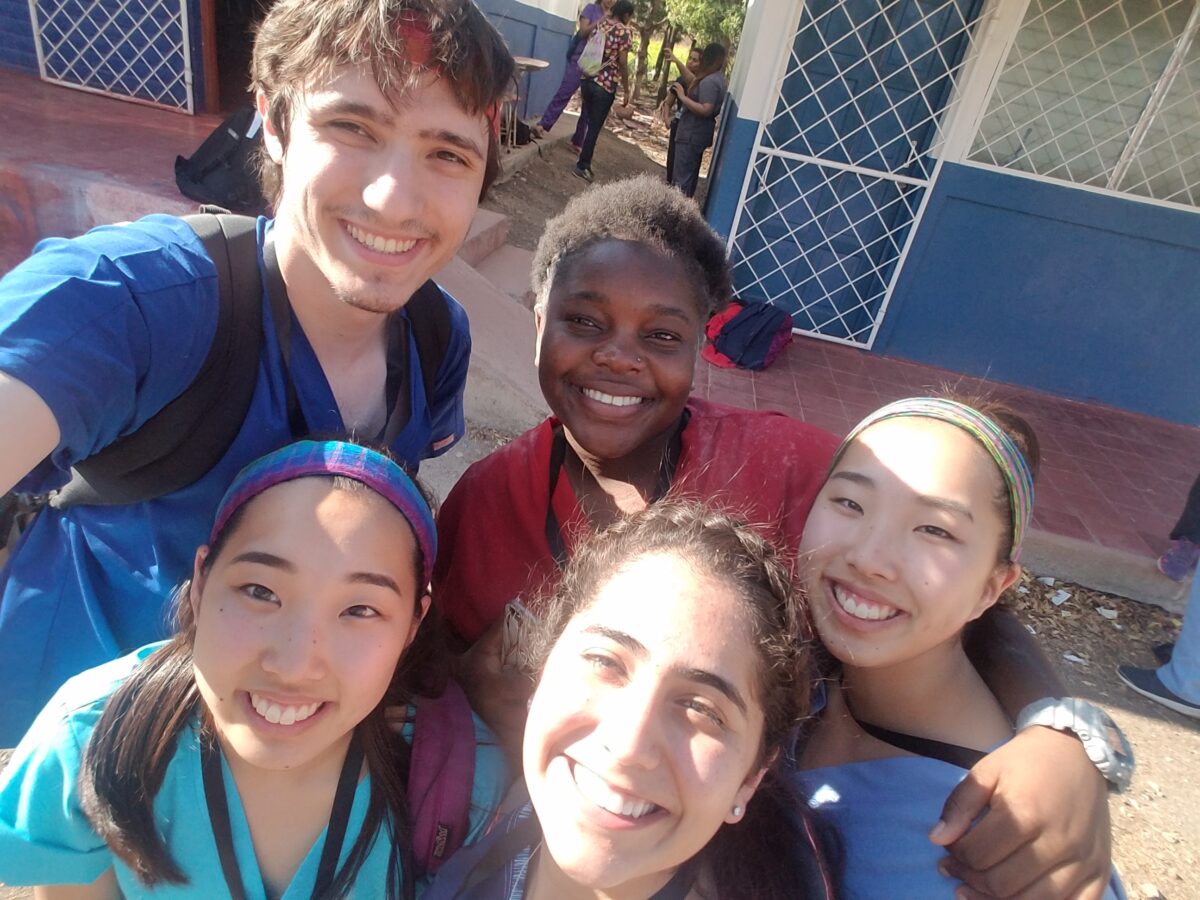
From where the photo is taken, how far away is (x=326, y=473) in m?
1.28

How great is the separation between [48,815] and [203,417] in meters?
0.63

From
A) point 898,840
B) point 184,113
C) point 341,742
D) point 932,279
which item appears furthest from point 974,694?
point 184,113

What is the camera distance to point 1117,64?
5.04m

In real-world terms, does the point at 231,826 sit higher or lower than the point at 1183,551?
higher

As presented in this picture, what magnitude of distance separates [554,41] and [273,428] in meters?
10.9

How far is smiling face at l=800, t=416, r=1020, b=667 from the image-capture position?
4.18 feet

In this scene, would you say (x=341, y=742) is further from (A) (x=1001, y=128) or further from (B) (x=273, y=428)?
(A) (x=1001, y=128)

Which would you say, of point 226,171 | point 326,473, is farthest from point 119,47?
point 326,473

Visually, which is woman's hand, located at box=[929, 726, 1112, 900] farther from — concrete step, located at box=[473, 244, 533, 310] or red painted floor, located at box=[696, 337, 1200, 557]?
concrete step, located at box=[473, 244, 533, 310]

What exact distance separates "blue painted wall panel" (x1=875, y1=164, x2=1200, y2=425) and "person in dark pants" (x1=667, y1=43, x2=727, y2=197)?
122 inches

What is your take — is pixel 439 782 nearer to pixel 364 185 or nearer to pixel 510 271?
pixel 364 185

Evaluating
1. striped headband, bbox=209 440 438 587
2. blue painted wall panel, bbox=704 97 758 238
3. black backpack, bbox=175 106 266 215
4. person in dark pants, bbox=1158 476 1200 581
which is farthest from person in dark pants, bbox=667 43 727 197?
striped headband, bbox=209 440 438 587

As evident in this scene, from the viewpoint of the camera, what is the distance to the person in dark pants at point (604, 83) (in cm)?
942

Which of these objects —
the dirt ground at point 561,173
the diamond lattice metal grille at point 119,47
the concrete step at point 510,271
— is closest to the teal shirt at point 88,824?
the dirt ground at point 561,173
